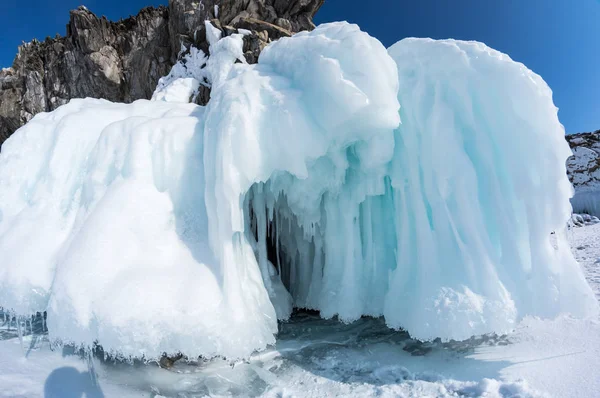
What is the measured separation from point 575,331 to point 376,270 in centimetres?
220

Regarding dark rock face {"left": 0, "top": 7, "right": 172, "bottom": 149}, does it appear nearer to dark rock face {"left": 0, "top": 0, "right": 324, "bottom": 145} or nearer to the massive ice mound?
dark rock face {"left": 0, "top": 0, "right": 324, "bottom": 145}

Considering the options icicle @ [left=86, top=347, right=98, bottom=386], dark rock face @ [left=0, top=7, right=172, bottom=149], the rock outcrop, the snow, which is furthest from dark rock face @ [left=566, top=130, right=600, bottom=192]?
dark rock face @ [left=0, top=7, right=172, bottom=149]

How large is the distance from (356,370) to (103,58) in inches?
1103

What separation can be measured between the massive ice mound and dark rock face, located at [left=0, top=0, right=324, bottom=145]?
71.3 ft

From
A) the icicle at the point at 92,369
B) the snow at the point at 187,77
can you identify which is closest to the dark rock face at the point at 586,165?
the snow at the point at 187,77

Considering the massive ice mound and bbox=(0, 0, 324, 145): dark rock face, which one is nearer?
the massive ice mound

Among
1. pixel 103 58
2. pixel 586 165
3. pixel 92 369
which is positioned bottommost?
pixel 92 369

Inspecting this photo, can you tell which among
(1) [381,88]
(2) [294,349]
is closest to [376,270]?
(2) [294,349]

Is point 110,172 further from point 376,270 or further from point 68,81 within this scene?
point 68,81

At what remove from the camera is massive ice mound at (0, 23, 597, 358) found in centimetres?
295

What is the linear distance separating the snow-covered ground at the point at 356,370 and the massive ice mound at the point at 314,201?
0.33m

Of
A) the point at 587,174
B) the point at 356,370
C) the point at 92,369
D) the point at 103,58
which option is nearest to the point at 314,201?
the point at 356,370

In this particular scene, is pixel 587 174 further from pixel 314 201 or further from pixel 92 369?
pixel 92 369

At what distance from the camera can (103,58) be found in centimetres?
2312
